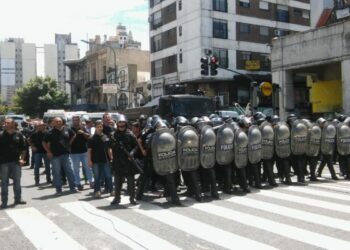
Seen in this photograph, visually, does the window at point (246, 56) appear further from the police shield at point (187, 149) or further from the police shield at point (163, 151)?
the police shield at point (163, 151)

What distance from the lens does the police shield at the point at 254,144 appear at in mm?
10875

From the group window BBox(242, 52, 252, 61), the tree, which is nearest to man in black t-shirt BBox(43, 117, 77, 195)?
window BBox(242, 52, 252, 61)

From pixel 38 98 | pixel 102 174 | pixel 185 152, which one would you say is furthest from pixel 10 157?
pixel 38 98

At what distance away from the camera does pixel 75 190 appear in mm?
12070

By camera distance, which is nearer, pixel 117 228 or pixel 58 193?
pixel 117 228

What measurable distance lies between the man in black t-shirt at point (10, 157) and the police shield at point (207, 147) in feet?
12.1

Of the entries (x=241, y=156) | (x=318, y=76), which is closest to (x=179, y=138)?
(x=241, y=156)

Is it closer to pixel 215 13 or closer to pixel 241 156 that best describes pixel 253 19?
pixel 215 13

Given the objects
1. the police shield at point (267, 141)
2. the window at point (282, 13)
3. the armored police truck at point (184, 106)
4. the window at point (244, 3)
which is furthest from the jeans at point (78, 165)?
the window at point (282, 13)

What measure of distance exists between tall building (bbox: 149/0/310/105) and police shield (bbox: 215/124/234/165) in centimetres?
3081

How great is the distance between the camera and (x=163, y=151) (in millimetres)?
9617

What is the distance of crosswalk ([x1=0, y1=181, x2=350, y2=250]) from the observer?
6.88 metres

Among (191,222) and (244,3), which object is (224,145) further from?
(244,3)

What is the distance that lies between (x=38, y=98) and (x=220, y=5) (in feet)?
108
